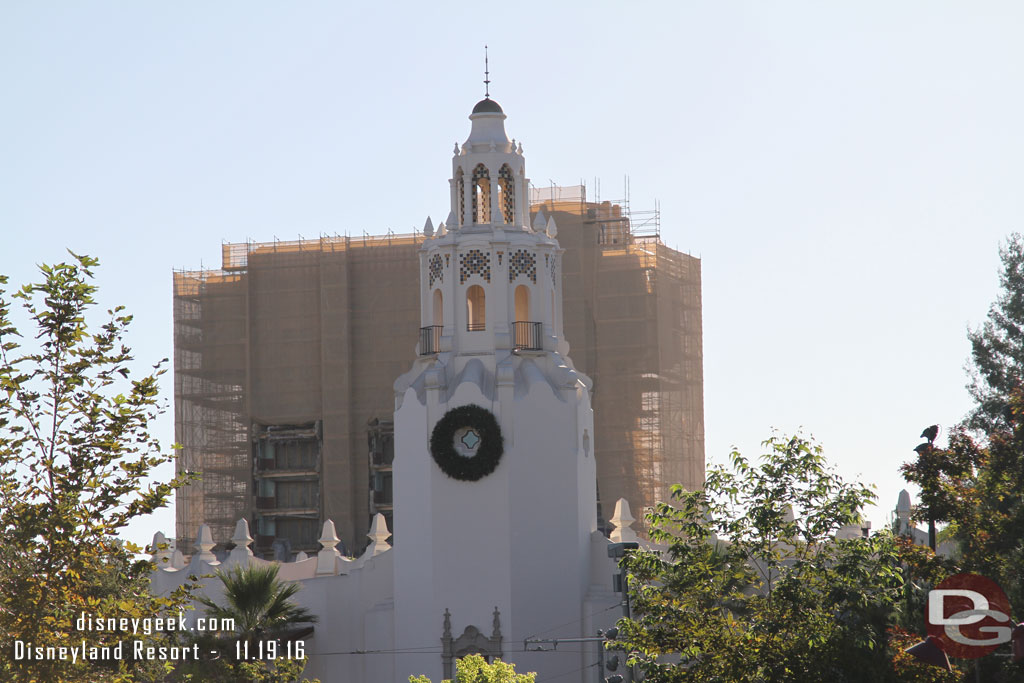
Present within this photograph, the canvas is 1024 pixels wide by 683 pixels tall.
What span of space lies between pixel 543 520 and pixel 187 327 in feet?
111

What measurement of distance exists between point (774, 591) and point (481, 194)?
81.6 ft

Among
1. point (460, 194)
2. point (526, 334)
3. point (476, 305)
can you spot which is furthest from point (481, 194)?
point (526, 334)

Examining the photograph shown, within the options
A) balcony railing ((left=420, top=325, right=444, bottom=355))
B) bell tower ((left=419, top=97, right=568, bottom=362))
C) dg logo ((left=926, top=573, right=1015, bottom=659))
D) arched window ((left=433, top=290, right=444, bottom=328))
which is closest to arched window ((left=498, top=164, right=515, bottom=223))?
bell tower ((left=419, top=97, right=568, bottom=362))

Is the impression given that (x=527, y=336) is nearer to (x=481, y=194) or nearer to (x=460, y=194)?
(x=481, y=194)

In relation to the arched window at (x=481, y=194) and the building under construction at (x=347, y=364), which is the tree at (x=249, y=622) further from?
the building under construction at (x=347, y=364)

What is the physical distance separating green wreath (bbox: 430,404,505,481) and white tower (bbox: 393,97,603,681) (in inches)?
1.6

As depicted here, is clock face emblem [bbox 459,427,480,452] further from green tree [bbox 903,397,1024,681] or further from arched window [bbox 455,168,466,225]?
green tree [bbox 903,397,1024,681]

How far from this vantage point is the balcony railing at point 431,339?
50.6m

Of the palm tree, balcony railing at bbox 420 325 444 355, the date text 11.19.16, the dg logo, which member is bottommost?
the date text 11.19.16

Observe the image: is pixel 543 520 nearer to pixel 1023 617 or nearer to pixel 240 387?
pixel 1023 617

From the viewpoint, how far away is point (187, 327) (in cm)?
7788

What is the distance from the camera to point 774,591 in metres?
29.2

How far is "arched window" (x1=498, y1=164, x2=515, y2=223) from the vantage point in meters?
51.2

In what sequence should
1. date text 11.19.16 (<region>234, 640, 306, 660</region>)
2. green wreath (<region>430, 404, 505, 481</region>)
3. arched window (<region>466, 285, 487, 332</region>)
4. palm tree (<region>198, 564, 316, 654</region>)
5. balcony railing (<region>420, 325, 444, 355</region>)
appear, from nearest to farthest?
date text 11.19.16 (<region>234, 640, 306, 660</region>) → palm tree (<region>198, 564, 316, 654</region>) → green wreath (<region>430, 404, 505, 481</region>) → balcony railing (<region>420, 325, 444, 355</region>) → arched window (<region>466, 285, 487, 332</region>)
